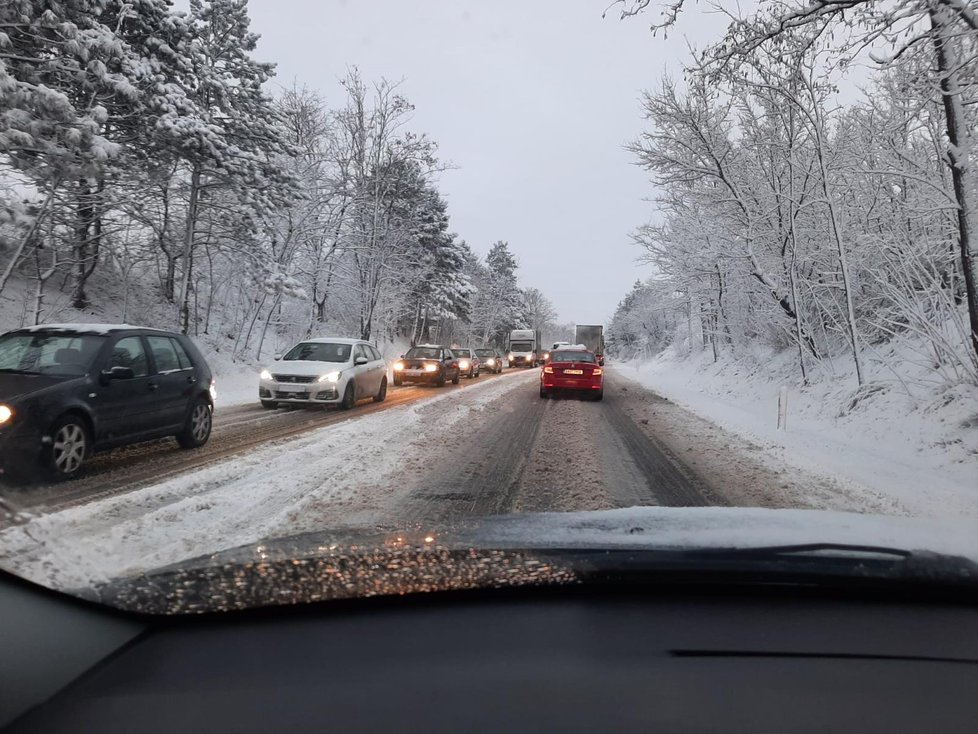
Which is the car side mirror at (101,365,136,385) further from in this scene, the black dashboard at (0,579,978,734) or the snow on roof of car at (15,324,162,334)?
the black dashboard at (0,579,978,734)

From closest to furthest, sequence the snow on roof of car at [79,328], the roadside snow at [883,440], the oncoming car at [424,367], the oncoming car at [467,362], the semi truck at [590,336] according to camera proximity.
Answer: the snow on roof of car at [79,328] → the roadside snow at [883,440] → the oncoming car at [424,367] → the oncoming car at [467,362] → the semi truck at [590,336]

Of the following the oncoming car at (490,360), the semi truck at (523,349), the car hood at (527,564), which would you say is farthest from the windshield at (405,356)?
the semi truck at (523,349)

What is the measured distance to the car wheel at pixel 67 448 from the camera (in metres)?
5.73

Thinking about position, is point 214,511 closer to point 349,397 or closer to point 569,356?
point 349,397

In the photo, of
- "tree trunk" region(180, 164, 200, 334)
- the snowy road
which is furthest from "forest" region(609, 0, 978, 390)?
"tree trunk" region(180, 164, 200, 334)

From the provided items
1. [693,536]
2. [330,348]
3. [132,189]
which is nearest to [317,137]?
[132,189]

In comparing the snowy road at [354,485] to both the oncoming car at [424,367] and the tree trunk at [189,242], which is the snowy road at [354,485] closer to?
the tree trunk at [189,242]

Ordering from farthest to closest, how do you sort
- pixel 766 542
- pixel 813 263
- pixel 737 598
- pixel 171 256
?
pixel 171 256
pixel 813 263
pixel 766 542
pixel 737 598

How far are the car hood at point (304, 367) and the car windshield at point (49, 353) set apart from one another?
21.6 ft

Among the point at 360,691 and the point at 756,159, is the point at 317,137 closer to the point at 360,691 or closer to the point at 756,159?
the point at 756,159

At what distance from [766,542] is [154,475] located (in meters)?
5.98

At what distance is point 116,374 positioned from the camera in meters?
6.58

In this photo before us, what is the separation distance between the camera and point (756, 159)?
60.7 feet

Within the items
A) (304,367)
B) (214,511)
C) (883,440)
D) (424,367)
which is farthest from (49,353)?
(424,367)
